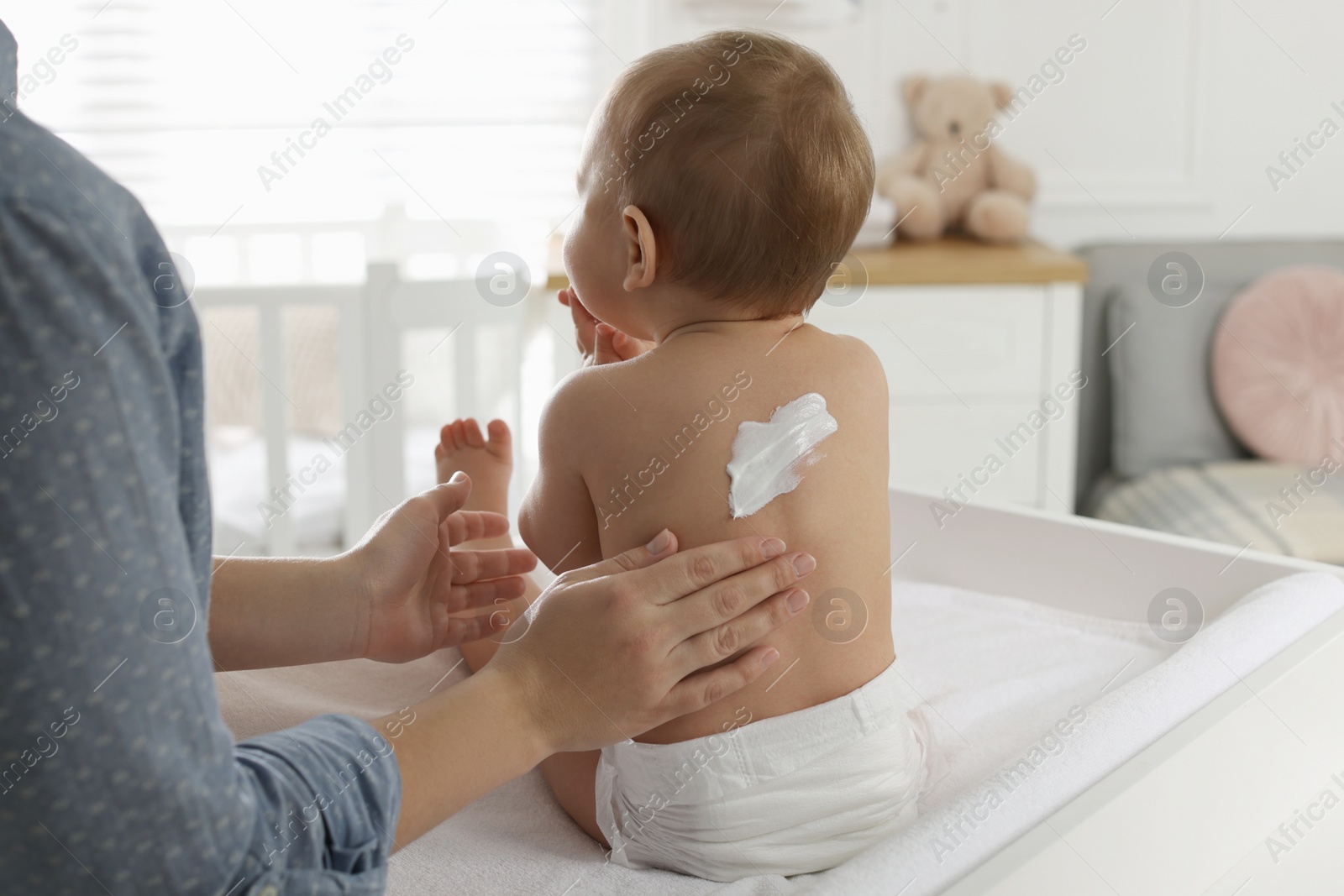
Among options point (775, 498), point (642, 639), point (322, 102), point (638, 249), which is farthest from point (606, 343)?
point (322, 102)

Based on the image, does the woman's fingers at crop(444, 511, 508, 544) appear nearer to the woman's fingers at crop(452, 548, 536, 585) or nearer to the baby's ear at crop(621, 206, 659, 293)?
the woman's fingers at crop(452, 548, 536, 585)

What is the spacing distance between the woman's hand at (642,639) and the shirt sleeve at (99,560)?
0.21 metres

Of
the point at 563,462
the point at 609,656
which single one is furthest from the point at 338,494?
the point at 609,656

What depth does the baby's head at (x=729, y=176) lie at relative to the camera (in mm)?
738

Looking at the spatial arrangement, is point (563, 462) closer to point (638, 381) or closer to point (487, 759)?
point (638, 381)

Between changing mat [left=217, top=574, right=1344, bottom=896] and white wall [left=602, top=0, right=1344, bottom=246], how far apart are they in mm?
1830

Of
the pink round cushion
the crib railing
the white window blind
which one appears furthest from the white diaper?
the white window blind

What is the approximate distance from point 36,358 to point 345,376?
1607 mm

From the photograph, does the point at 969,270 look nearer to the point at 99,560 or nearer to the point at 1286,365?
the point at 1286,365

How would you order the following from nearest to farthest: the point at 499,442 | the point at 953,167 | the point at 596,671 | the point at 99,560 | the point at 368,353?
the point at 99,560
the point at 596,671
the point at 499,442
the point at 368,353
the point at 953,167

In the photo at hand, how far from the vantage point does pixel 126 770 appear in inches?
15.2

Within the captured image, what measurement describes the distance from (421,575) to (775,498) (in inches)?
11.6

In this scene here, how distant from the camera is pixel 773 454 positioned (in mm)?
727

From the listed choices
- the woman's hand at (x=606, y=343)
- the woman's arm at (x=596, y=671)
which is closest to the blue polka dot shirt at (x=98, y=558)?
the woman's arm at (x=596, y=671)
